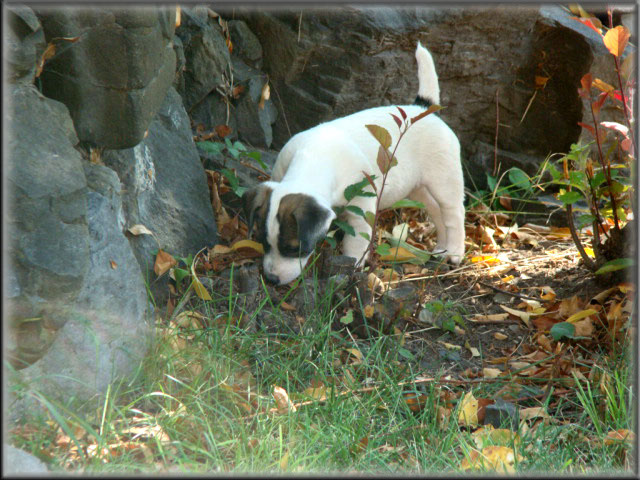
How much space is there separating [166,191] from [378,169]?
1493 millimetres

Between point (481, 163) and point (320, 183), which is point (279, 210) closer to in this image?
point (320, 183)

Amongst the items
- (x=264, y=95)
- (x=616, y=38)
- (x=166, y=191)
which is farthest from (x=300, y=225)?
(x=264, y=95)

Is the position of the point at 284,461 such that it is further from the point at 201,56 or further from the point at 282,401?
the point at 201,56

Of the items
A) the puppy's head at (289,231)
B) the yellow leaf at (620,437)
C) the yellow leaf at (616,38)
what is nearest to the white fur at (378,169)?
the puppy's head at (289,231)

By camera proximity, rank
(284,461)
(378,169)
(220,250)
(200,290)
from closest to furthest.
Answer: (284,461)
(200,290)
(220,250)
(378,169)

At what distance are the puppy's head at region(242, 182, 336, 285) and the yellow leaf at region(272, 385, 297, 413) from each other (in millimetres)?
1046

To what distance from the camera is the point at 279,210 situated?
12.7 ft

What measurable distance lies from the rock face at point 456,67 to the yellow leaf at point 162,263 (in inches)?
95.0

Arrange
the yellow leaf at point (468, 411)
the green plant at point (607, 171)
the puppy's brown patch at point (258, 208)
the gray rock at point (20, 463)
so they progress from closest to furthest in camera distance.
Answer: the gray rock at point (20, 463), the yellow leaf at point (468, 411), the green plant at point (607, 171), the puppy's brown patch at point (258, 208)

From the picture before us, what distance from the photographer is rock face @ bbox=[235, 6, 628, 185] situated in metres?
5.59

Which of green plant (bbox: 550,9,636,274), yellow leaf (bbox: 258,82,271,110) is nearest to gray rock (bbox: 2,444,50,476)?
green plant (bbox: 550,9,636,274)

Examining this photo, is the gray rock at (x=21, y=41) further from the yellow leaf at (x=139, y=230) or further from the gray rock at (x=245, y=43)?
the gray rock at (x=245, y=43)

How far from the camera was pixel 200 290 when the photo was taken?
3.51m

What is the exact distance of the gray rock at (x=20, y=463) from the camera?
2.02 metres
